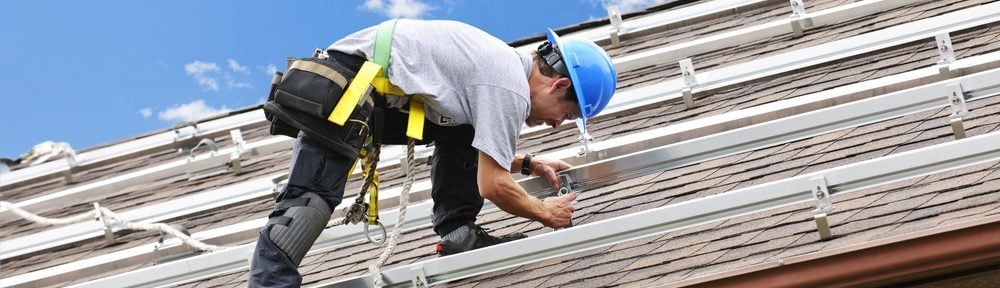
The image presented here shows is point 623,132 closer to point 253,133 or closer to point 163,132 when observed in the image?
point 253,133

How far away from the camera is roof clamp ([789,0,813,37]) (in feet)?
23.5

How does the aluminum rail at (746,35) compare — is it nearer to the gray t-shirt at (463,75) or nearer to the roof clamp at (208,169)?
the roof clamp at (208,169)

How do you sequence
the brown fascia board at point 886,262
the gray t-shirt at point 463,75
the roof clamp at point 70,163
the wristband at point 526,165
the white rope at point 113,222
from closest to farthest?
the brown fascia board at point 886,262 → the gray t-shirt at point 463,75 → the wristband at point 526,165 → the white rope at point 113,222 → the roof clamp at point 70,163

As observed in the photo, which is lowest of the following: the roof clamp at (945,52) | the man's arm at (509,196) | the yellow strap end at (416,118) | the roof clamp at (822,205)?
the roof clamp at (822,205)

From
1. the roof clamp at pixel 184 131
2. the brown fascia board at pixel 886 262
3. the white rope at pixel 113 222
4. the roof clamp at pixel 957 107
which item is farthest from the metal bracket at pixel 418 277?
the roof clamp at pixel 184 131

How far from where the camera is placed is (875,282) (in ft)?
14.4

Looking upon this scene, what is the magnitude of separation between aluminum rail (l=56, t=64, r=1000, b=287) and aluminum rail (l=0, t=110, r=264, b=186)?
3.21 m

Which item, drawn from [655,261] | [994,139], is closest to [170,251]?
[655,261]

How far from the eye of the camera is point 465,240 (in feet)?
17.6

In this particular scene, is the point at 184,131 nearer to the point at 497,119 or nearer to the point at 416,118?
the point at 416,118

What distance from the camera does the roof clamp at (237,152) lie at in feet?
25.8

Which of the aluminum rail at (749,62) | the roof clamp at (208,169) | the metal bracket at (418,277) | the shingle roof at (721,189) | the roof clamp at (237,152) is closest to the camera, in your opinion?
the shingle roof at (721,189)

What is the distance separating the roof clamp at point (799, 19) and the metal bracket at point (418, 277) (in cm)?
297

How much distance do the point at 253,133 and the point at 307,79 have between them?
3907 millimetres
